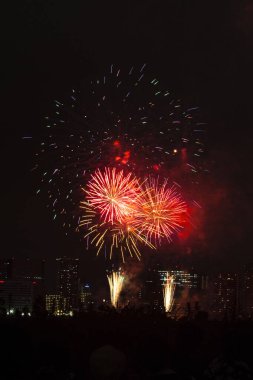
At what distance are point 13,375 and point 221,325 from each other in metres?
4.94

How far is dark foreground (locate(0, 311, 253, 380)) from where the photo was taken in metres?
6.92

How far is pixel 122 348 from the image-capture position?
31.6 ft

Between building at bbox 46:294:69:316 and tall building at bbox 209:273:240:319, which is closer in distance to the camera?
building at bbox 46:294:69:316

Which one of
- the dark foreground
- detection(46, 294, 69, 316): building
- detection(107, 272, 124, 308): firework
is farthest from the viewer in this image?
detection(107, 272, 124, 308): firework

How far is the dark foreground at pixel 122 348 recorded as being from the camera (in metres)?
6.92

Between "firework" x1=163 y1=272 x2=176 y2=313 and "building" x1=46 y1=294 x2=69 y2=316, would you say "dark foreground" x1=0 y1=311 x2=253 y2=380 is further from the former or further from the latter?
"firework" x1=163 y1=272 x2=176 y2=313

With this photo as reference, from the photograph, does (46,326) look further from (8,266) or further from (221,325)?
(8,266)

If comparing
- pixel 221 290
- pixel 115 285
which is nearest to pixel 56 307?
pixel 115 285

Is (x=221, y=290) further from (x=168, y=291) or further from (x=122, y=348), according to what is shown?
(x=122, y=348)

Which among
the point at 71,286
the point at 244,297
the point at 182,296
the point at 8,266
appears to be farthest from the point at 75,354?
the point at 8,266

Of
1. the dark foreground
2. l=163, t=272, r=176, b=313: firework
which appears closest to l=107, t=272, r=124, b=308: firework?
l=163, t=272, r=176, b=313: firework

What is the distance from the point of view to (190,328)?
28.5 feet

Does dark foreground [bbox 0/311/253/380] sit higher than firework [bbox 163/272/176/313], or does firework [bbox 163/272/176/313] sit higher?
dark foreground [bbox 0/311/253/380]

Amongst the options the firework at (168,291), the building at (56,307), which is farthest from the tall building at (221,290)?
the building at (56,307)
